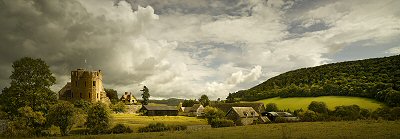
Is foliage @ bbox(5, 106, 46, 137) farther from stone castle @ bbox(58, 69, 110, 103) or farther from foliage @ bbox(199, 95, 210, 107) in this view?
foliage @ bbox(199, 95, 210, 107)

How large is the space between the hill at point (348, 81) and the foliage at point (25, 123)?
9156cm

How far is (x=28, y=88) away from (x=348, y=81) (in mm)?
121673

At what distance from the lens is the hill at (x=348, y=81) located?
108463 millimetres

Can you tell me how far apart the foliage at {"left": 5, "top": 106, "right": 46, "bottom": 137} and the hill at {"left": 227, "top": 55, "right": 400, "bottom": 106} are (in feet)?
300

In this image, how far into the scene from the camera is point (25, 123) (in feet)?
136

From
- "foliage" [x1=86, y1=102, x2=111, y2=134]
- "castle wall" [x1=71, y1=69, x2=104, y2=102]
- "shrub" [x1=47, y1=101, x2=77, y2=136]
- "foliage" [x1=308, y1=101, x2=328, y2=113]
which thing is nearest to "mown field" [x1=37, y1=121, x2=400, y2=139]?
"shrub" [x1=47, y1=101, x2=77, y2=136]

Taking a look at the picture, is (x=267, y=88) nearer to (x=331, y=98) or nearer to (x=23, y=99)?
(x=331, y=98)

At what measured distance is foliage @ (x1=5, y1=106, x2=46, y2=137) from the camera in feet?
132

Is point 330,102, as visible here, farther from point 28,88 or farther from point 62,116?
point 28,88

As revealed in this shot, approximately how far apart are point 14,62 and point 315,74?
466ft

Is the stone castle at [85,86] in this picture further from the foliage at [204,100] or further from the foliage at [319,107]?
the foliage at [319,107]

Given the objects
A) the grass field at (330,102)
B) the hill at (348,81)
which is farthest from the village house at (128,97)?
the grass field at (330,102)

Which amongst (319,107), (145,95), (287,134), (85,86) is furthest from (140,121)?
(319,107)

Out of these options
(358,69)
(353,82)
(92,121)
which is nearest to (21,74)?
(92,121)
